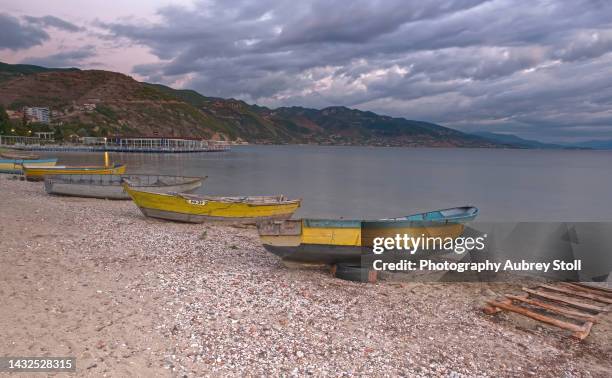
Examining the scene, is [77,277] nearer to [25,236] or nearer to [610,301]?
[25,236]

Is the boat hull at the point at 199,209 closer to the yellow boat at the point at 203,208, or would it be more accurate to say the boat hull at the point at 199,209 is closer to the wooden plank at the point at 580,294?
the yellow boat at the point at 203,208

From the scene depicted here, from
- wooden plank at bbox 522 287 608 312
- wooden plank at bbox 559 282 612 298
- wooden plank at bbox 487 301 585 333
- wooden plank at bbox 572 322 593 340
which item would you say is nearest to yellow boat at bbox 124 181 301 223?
wooden plank at bbox 487 301 585 333

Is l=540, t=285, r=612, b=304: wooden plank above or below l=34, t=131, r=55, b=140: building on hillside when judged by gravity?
below

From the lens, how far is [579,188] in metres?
60.2

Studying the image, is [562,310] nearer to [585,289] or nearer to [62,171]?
[585,289]

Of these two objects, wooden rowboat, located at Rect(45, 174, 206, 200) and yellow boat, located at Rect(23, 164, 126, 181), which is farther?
yellow boat, located at Rect(23, 164, 126, 181)

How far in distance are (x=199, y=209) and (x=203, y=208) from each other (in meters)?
0.23

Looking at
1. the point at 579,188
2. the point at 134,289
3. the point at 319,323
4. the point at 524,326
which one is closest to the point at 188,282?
the point at 134,289

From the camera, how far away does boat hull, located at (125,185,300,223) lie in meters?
21.0

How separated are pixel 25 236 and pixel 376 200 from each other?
3332cm

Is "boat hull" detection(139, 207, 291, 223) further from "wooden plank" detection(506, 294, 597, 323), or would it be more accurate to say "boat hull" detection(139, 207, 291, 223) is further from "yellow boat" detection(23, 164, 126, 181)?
"yellow boat" detection(23, 164, 126, 181)

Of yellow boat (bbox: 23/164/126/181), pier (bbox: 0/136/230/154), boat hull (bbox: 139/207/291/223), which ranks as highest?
pier (bbox: 0/136/230/154)

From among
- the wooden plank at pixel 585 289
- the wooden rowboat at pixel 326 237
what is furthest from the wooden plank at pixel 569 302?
the wooden rowboat at pixel 326 237

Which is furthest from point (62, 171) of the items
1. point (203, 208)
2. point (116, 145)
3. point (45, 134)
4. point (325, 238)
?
point (45, 134)
